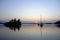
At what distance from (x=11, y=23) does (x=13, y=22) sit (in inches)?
33.3

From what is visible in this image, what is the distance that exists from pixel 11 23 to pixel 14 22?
31.9 inches

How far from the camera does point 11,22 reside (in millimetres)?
24031

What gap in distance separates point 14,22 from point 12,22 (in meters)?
0.67

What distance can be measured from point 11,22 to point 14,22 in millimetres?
771

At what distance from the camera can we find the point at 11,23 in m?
24.8

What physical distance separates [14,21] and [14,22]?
0.24m

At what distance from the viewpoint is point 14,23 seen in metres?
24.6

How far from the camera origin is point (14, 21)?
2458cm

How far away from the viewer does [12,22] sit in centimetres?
2395

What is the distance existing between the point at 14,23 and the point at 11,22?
87 centimetres

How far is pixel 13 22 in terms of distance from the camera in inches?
952

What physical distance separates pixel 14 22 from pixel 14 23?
0.84ft

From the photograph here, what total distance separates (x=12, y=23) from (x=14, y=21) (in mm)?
710

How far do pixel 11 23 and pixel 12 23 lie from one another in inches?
26.7
